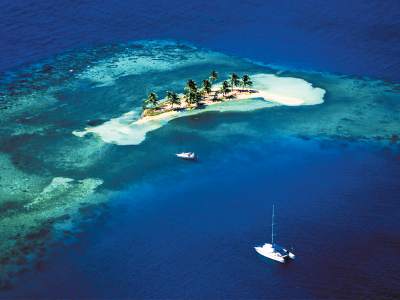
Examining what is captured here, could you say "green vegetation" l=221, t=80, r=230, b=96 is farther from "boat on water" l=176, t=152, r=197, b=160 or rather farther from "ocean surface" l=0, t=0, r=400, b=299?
"boat on water" l=176, t=152, r=197, b=160

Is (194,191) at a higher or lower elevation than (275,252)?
higher

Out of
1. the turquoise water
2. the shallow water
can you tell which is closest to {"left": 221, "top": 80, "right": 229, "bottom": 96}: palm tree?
the turquoise water

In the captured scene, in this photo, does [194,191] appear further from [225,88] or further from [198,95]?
[225,88]

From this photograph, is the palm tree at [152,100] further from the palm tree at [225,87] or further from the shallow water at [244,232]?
the shallow water at [244,232]

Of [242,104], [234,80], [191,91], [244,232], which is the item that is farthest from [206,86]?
[244,232]

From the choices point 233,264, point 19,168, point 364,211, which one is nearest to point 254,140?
point 364,211
